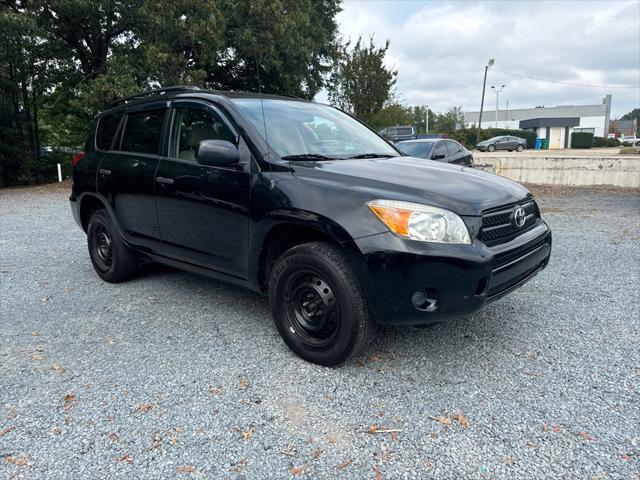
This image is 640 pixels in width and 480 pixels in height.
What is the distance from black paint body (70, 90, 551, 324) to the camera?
2635 millimetres

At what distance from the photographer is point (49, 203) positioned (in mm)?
12703

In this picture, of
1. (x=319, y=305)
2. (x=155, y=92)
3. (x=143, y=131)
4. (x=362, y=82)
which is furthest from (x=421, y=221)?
(x=362, y=82)

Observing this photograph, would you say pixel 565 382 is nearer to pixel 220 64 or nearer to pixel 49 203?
pixel 49 203

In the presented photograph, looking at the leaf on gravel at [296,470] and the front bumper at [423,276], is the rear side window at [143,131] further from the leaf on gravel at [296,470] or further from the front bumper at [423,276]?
the leaf on gravel at [296,470]

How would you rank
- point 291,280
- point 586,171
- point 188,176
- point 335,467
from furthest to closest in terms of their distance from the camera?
1. point 586,171
2. point 188,176
3. point 291,280
4. point 335,467

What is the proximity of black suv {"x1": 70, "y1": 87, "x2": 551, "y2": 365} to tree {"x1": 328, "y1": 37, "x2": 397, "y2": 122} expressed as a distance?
23769 millimetres

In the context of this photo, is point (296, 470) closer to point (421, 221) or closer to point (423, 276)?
point (423, 276)

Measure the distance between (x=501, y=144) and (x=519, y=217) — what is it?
39.8 meters

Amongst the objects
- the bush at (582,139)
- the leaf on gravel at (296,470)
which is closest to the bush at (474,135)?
the bush at (582,139)

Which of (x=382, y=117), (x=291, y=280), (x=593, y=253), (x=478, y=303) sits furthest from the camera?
(x=382, y=117)

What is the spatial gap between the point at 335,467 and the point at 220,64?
19.6 meters

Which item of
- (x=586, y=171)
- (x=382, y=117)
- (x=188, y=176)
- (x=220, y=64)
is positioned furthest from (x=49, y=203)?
(x=382, y=117)

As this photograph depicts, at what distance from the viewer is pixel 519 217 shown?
314cm

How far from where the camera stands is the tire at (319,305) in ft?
9.02
